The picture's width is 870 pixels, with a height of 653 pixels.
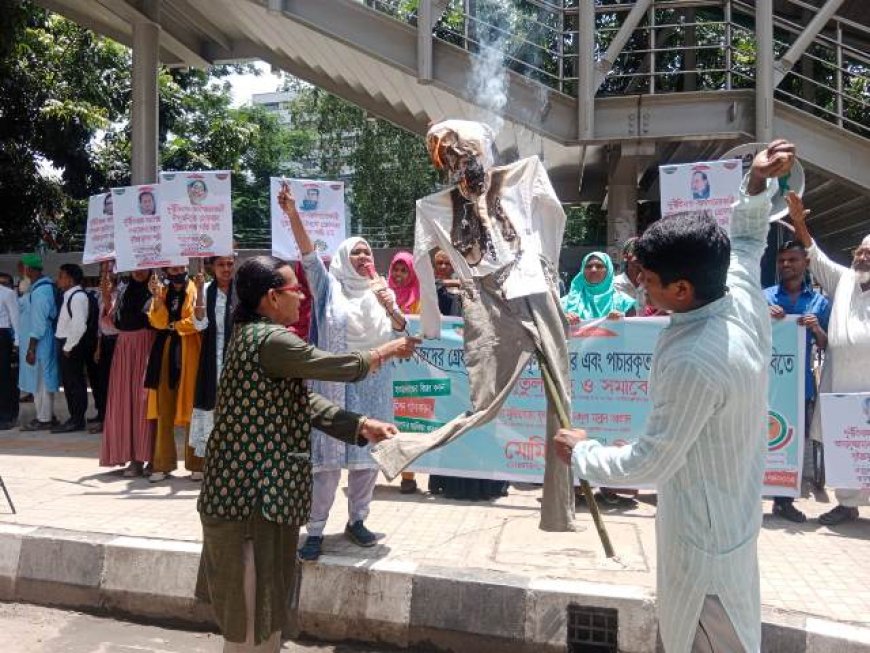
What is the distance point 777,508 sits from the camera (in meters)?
5.54

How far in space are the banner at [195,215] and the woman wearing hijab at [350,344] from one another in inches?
67.0

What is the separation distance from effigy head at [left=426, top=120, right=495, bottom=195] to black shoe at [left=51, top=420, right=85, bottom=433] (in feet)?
24.2

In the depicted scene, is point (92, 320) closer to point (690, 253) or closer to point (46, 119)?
point (690, 253)

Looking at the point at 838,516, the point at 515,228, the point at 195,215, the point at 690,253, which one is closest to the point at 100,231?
the point at 195,215

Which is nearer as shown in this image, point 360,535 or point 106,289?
point 360,535

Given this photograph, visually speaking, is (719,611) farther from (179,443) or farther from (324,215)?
(179,443)

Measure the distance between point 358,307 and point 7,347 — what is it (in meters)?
6.73

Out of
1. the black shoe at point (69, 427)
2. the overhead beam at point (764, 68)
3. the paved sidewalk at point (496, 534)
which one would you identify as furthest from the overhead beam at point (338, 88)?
the paved sidewalk at point (496, 534)

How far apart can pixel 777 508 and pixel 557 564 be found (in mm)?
2090

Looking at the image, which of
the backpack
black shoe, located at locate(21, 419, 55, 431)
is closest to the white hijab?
the backpack

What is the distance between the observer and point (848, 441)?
17.3 feet

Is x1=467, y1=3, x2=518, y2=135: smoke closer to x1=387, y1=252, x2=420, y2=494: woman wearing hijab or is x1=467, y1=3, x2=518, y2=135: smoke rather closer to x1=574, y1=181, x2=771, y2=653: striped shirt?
x1=387, y1=252, x2=420, y2=494: woman wearing hijab

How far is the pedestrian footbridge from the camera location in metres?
8.05

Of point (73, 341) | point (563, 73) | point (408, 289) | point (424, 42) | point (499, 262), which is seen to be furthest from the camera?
point (563, 73)
